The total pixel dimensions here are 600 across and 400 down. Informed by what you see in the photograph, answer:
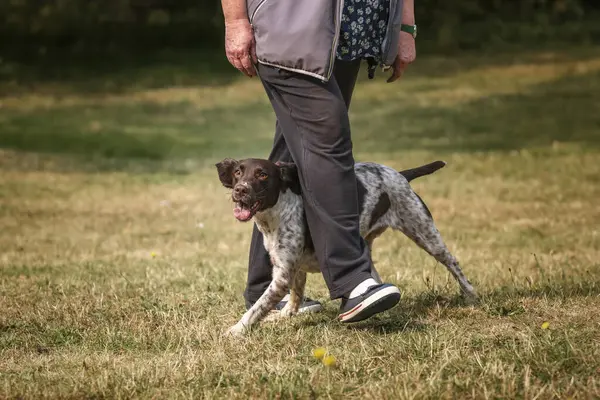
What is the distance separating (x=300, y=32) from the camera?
5.15 metres

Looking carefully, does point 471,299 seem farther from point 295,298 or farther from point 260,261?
point 260,261

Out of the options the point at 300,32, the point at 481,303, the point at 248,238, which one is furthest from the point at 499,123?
the point at 300,32

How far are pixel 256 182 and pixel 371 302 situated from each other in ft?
3.05

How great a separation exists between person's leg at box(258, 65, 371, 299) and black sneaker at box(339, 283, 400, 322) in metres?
0.10

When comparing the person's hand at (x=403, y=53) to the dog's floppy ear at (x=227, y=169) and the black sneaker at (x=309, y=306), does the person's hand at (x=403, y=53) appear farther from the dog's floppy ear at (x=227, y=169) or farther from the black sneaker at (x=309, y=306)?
the black sneaker at (x=309, y=306)

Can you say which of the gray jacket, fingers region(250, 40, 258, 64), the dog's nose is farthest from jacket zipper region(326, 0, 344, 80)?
the dog's nose

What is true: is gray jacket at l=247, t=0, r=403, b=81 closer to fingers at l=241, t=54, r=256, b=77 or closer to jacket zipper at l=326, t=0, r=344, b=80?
jacket zipper at l=326, t=0, r=344, b=80

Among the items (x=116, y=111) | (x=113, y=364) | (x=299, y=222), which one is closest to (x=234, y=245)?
(x=299, y=222)

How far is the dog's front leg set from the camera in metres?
5.62

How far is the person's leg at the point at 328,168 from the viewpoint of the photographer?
532 cm

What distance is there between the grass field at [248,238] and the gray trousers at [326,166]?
0.36m

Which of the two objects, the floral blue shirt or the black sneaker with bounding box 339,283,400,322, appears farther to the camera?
the floral blue shirt

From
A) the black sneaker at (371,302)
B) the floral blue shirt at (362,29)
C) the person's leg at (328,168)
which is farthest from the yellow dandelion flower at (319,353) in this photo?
the floral blue shirt at (362,29)

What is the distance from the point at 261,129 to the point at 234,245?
1042cm
